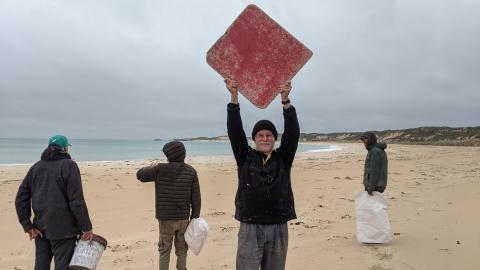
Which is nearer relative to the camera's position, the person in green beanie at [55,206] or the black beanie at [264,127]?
the black beanie at [264,127]

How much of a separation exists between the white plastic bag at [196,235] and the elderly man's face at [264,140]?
1859 mm

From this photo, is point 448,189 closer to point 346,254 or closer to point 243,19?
point 346,254

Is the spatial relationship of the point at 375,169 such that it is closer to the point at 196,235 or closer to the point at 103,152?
the point at 196,235

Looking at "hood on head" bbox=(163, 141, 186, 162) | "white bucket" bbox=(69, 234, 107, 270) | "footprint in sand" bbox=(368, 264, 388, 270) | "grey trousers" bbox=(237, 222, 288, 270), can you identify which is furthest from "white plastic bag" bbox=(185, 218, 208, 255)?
"footprint in sand" bbox=(368, 264, 388, 270)

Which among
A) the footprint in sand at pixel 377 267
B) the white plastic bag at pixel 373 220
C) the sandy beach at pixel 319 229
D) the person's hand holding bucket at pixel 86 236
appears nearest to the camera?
the person's hand holding bucket at pixel 86 236

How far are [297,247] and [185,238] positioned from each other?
2.12 meters

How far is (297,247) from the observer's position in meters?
6.32

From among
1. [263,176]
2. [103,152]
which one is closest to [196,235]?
[263,176]

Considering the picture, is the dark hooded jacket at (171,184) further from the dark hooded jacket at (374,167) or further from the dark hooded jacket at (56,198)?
the dark hooded jacket at (374,167)

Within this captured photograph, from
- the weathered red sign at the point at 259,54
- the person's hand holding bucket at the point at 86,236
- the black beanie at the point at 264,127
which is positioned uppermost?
the weathered red sign at the point at 259,54

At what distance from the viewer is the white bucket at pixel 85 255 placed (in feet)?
13.1

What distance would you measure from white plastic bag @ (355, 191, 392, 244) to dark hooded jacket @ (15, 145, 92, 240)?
4.17 meters

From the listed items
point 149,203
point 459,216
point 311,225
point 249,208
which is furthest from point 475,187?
point 249,208

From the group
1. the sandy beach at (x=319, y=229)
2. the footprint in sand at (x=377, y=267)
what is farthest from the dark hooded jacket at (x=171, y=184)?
the footprint in sand at (x=377, y=267)
